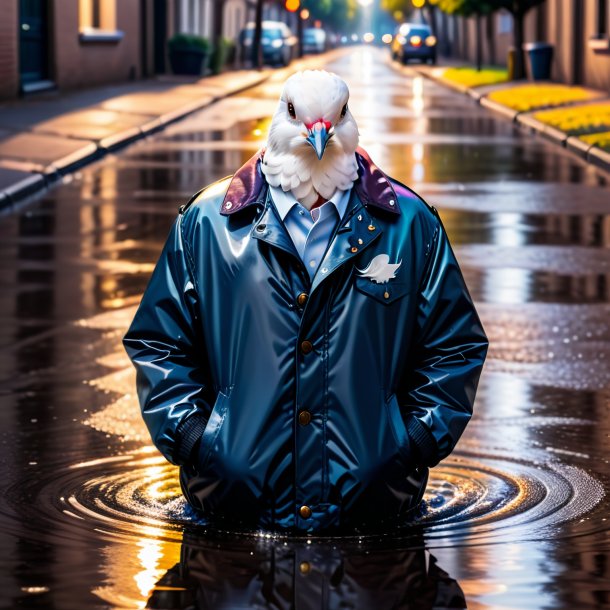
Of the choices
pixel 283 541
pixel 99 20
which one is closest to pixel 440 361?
pixel 283 541

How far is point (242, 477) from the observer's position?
4.35 meters

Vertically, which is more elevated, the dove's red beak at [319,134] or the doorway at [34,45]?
the doorway at [34,45]

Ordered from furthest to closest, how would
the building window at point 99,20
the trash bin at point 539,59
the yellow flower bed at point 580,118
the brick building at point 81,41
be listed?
the trash bin at point 539,59, the building window at point 99,20, the brick building at point 81,41, the yellow flower bed at point 580,118

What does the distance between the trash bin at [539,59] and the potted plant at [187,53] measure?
10.5m

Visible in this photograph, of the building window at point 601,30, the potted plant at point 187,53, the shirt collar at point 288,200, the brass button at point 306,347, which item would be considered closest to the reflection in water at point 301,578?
the brass button at point 306,347

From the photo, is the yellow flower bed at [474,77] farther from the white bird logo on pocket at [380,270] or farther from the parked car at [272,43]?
the white bird logo on pocket at [380,270]

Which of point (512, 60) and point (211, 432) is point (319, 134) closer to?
point (211, 432)

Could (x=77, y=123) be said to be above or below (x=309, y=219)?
below

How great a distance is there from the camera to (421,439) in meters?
4.38

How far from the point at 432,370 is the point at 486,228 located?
9.28 metres

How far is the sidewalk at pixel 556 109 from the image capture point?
22156mm

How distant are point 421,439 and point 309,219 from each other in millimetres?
666

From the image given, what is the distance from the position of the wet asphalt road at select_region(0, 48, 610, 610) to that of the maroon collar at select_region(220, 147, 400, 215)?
92 cm

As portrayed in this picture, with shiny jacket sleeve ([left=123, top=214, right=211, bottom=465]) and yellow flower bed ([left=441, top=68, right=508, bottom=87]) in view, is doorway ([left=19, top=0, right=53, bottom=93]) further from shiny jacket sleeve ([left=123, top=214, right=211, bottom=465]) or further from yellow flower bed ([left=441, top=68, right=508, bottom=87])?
shiny jacket sleeve ([left=123, top=214, right=211, bottom=465])
